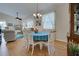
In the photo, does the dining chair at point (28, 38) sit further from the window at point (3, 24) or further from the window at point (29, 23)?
the window at point (3, 24)

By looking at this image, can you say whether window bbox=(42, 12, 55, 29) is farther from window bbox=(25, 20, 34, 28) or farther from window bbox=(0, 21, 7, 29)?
window bbox=(0, 21, 7, 29)

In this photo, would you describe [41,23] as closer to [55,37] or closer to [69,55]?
[55,37]

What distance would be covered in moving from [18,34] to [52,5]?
2.77 ft

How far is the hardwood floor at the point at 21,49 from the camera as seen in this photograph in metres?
2.50

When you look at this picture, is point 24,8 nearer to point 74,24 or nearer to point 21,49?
point 21,49

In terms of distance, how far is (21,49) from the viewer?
2537 millimetres

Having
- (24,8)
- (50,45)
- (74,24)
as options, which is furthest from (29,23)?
(74,24)

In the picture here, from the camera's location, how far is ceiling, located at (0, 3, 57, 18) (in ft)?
8.09

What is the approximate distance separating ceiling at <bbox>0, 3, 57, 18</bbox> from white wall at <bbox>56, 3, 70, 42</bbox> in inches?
6.1

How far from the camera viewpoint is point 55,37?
258cm

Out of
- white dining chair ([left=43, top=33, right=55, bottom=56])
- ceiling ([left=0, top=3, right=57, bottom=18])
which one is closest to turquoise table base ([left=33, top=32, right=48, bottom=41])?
white dining chair ([left=43, top=33, right=55, bottom=56])

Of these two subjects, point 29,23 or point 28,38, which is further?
point 28,38

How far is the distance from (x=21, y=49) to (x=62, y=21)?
949 mm

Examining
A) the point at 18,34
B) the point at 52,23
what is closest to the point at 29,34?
the point at 18,34
